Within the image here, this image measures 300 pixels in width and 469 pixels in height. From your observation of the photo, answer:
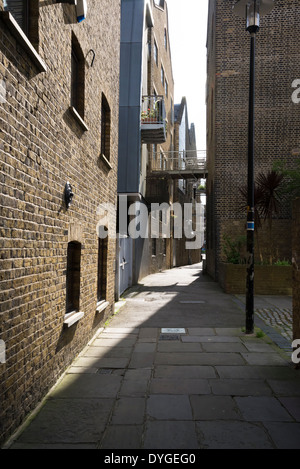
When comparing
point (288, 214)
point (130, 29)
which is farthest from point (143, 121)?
point (288, 214)

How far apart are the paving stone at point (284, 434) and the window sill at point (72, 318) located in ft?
8.69

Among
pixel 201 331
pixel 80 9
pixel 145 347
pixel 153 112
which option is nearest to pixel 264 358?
pixel 145 347

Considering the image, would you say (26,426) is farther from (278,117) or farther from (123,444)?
(278,117)

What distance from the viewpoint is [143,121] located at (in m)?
16.0

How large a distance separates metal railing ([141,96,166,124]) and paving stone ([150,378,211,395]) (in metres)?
12.5

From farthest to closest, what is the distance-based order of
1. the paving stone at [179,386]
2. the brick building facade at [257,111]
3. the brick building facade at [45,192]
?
the brick building facade at [257,111], the paving stone at [179,386], the brick building facade at [45,192]

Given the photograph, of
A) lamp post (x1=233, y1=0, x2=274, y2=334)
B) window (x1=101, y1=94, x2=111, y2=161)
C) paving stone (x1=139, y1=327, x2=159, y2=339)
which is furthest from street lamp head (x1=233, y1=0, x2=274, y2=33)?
paving stone (x1=139, y1=327, x2=159, y2=339)

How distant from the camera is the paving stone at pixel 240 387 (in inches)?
175

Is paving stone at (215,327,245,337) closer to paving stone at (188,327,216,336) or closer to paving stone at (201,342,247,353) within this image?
paving stone at (188,327,216,336)

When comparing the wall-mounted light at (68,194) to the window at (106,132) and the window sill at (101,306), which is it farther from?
the window at (106,132)

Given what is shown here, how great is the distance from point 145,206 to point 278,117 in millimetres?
6872

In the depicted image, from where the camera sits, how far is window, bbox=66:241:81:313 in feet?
19.4

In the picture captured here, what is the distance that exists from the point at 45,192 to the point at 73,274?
1.99 meters

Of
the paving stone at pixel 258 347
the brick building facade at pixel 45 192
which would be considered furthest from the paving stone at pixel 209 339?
the brick building facade at pixel 45 192
